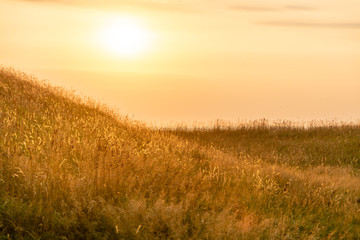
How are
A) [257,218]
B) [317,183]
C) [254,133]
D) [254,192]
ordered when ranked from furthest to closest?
[254,133]
[317,183]
[254,192]
[257,218]

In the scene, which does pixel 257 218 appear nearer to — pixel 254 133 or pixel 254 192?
pixel 254 192

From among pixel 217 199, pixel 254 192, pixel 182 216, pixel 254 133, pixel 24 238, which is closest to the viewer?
pixel 24 238

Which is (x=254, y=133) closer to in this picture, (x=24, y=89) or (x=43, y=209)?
(x=24, y=89)

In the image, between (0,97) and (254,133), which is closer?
(0,97)

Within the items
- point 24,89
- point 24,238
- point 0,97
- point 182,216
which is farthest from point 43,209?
point 24,89

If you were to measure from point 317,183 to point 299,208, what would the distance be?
2196 millimetres

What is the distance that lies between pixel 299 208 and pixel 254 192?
104 cm

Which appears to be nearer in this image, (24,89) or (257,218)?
(257,218)

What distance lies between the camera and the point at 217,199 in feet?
20.4

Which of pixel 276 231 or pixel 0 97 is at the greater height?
pixel 0 97

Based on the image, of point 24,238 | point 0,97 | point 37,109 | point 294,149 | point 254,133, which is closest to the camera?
point 24,238

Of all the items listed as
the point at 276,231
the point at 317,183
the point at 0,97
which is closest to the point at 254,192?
the point at 276,231

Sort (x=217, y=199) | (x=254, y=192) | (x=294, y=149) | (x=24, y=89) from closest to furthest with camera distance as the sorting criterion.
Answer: (x=217, y=199), (x=254, y=192), (x=24, y=89), (x=294, y=149)

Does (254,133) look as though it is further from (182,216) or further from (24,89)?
(182,216)
